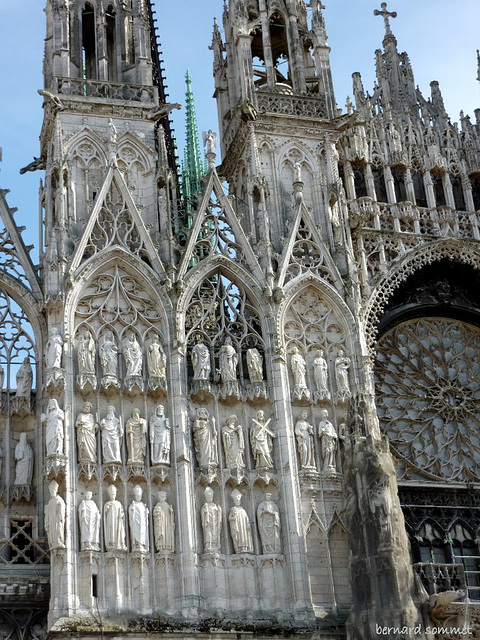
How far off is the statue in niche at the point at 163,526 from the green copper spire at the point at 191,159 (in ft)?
37.6

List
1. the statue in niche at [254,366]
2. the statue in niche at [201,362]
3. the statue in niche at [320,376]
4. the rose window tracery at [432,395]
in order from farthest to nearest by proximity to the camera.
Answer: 1. the rose window tracery at [432,395]
2. the statue in niche at [320,376]
3. the statue in niche at [254,366]
4. the statue in niche at [201,362]

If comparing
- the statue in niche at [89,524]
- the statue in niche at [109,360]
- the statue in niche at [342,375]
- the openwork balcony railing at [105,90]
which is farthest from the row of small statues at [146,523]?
the openwork balcony railing at [105,90]

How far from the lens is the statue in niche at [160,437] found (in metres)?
19.8

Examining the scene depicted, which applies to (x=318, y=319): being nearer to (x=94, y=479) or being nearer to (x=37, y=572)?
(x=94, y=479)

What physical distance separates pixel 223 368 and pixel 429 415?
458 cm

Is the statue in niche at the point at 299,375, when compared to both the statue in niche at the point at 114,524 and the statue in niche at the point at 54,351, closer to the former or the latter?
the statue in niche at the point at 114,524

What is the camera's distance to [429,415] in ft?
75.7

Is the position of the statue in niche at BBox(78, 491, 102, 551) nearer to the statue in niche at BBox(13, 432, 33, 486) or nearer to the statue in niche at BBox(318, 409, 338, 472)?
the statue in niche at BBox(13, 432, 33, 486)

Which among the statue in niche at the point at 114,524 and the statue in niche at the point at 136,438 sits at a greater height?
the statue in niche at the point at 136,438

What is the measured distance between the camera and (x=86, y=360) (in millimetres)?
20375

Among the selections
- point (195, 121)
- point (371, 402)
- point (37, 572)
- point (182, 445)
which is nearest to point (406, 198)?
point (371, 402)

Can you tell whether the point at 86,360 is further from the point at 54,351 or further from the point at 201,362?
the point at 201,362

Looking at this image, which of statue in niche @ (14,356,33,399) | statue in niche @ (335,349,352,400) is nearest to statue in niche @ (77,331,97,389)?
statue in niche @ (14,356,33,399)

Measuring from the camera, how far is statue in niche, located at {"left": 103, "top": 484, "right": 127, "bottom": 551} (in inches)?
747
